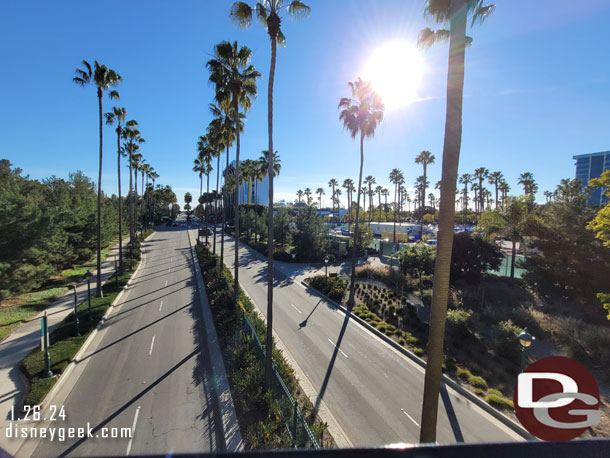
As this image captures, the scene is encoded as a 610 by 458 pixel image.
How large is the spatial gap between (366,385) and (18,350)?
1733cm

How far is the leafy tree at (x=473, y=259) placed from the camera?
24141 mm

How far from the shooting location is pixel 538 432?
2873mm

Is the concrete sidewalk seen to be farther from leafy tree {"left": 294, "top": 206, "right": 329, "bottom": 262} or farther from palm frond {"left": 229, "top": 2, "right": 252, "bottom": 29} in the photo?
leafy tree {"left": 294, "top": 206, "right": 329, "bottom": 262}

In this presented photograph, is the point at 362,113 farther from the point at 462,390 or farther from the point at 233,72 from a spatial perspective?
the point at 462,390

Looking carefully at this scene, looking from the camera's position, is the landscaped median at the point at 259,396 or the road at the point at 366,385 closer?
the landscaped median at the point at 259,396

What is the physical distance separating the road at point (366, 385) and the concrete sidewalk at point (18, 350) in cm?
1113

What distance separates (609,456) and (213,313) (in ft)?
64.2

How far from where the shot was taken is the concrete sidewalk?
34.3 ft

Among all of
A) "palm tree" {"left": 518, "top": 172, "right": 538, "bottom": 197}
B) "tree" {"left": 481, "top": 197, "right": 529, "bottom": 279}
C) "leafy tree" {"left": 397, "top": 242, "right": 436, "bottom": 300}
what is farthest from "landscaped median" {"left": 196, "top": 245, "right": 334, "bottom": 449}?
"palm tree" {"left": 518, "top": 172, "right": 538, "bottom": 197}

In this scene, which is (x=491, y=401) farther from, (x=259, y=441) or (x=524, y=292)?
(x=524, y=292)

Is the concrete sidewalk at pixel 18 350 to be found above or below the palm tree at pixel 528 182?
below

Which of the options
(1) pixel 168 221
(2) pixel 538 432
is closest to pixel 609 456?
(2) pixel 538 432

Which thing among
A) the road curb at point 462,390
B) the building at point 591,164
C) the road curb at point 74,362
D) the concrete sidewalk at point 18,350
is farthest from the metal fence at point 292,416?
the building at point 591,164

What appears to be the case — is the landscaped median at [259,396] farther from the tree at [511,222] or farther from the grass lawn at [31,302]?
the tree at [511,222]
